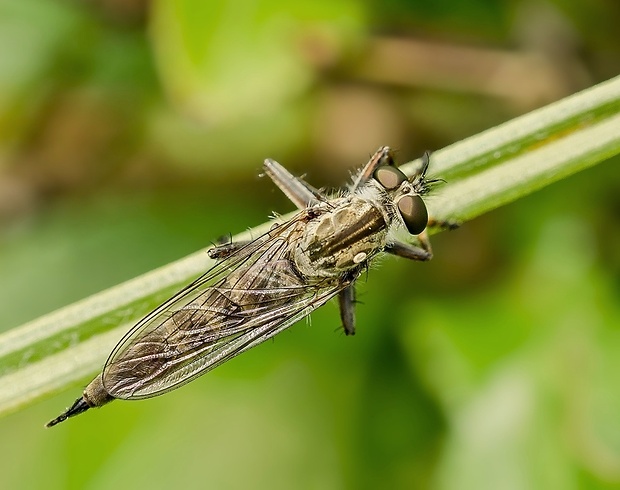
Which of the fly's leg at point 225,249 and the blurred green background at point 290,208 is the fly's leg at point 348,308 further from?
the fly's leg at point 225,249

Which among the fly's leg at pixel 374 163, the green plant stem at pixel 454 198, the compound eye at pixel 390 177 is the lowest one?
the green plant stem at pixel 454 198

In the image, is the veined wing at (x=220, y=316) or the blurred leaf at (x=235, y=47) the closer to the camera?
the veined wing at (x=220, y=316)

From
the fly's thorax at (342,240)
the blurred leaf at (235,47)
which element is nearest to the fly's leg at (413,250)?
the fly's thorax at (342,240)

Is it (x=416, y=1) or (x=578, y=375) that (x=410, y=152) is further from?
(x=578, y=375)

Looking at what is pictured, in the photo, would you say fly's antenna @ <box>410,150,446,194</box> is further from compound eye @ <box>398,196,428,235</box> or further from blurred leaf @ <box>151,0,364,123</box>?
blurred leaf @ <box>151,0,364,123</box>

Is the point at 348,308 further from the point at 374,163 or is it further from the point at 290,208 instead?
the point at 290,208

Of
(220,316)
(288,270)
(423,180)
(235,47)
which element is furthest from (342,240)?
(235,47)

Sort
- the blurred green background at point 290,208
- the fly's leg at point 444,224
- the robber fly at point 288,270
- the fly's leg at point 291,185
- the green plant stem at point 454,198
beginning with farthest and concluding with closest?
the blurred green background at point 290,208
the fly's leg at point 291,185
the robber fly at point 288,270
the fly's leg at point 444,224
the green plant stem at point 454,198

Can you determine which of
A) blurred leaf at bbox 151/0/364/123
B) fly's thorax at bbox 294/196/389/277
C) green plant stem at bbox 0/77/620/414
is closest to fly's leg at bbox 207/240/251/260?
green plant stem at bbox 0/77/620/414


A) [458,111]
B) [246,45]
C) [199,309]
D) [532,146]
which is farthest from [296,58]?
[532,146]
